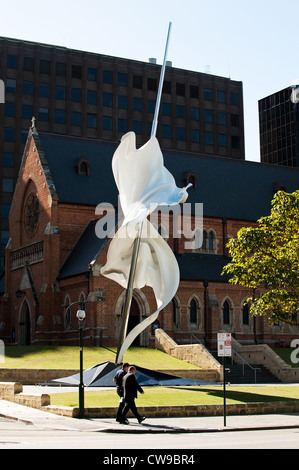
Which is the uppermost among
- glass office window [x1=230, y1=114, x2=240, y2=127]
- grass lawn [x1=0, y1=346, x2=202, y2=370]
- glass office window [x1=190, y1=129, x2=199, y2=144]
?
glass office window [x1=230, y1=114, x2=240, y2=127]

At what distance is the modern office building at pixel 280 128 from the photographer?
90000 millimetres

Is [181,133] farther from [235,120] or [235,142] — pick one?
[235,120]

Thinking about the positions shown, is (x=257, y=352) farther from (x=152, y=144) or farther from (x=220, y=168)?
(x=220, y=168)

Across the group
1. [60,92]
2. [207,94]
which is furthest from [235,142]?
[60,92]

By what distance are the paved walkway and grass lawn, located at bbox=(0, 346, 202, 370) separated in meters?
12.0

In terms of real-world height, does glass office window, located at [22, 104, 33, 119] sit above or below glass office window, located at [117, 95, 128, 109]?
below

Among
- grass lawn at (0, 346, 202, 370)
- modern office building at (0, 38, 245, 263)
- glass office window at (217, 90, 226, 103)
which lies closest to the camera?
grass lawn at (0, 346, 202, 370)

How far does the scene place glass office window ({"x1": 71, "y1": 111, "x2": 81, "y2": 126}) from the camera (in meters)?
87.1

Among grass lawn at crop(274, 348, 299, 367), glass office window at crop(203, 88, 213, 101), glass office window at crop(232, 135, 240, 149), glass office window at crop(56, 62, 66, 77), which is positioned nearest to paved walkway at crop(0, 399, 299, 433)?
grass lawn at crop(274, 348, 299, 367)

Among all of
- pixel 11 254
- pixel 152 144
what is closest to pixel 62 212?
pixel 11 254

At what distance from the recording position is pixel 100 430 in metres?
20.0

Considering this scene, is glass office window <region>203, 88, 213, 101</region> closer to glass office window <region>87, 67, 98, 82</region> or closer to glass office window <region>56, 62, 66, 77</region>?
glass office window <region>87, 67, 98, 82</region>

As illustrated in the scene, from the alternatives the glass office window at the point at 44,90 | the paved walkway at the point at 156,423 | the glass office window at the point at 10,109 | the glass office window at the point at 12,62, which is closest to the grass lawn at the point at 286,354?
the paved walkway at the point at 156,423

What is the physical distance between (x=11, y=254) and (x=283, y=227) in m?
31.4
